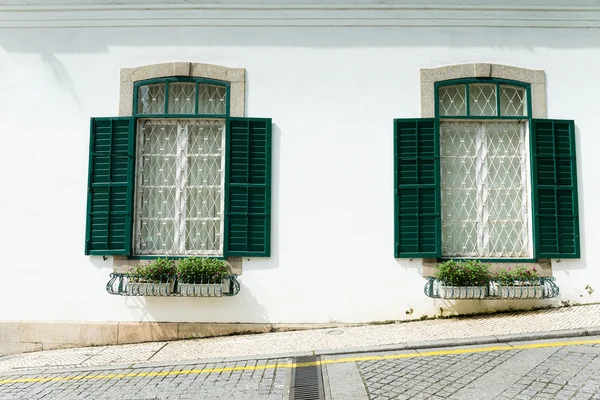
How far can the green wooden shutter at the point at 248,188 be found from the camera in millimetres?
6539

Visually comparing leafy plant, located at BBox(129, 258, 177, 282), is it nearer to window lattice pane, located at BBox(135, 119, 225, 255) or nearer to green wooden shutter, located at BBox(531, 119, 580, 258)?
window lattice pane, located at BBox(135, 119, 225, 255)

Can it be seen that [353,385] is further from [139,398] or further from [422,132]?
[422,132]

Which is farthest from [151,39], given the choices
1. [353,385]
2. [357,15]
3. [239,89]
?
[353,385]

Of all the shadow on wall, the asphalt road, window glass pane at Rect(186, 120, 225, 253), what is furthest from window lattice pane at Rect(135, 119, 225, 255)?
the asphalt road

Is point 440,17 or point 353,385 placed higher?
point 440,17

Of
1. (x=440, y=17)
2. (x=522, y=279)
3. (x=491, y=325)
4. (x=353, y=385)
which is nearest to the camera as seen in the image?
(x=353, y=385)

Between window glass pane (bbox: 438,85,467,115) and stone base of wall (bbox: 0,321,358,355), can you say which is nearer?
stone base of wall (bbox: 0,321,358,355)

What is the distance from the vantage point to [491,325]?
5.91 m

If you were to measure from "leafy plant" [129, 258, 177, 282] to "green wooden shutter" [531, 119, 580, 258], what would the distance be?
15.7ft

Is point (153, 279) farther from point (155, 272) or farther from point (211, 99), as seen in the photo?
point (211, 99)

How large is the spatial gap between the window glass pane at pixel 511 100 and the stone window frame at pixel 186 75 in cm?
358

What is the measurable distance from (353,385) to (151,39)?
5.22 m

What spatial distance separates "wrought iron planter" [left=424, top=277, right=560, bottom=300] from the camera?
6.20 m

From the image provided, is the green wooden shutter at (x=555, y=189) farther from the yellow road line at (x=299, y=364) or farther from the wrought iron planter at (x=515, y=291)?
the yellow road line at (x=299, y=364)
